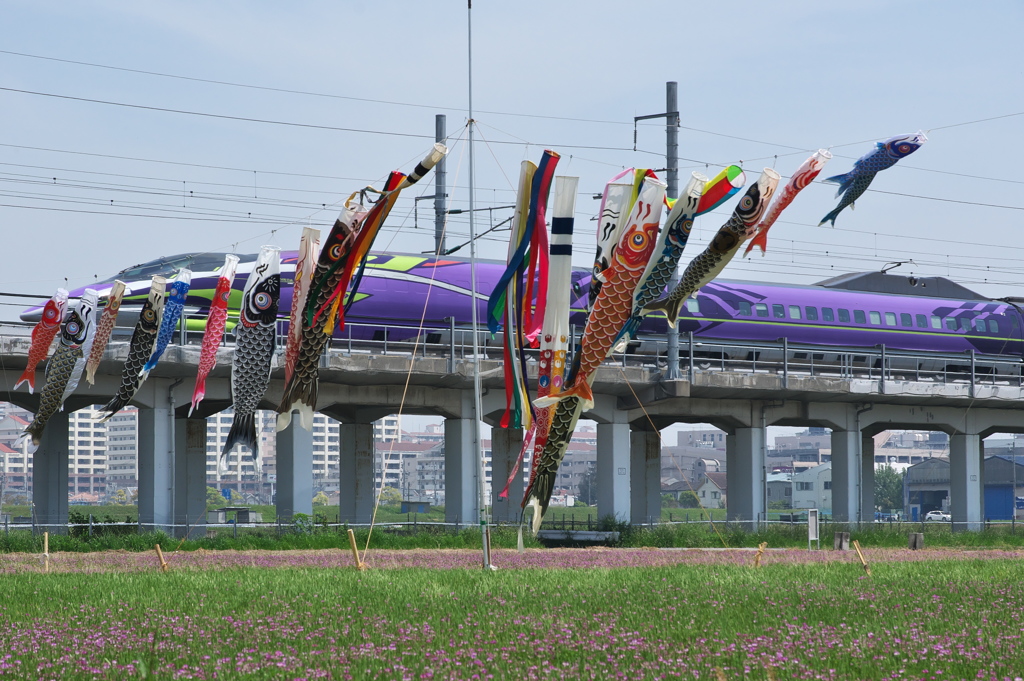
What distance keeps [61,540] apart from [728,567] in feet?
62.9

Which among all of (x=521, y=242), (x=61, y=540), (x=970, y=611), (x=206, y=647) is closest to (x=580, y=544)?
(x=61, y=540)

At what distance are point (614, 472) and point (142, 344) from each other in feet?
68.8

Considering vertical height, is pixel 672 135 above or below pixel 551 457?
above

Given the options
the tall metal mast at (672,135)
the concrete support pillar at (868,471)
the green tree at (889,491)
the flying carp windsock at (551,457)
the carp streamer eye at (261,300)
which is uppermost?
the tall metal mast at (672,135)

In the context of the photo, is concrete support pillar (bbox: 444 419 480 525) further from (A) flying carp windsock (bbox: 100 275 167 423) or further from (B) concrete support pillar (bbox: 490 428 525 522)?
(A) flying carp windsock (bbox: 100 275 167 423)

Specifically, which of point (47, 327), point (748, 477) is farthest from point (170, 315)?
point (748, 477)

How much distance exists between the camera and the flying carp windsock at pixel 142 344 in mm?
26031

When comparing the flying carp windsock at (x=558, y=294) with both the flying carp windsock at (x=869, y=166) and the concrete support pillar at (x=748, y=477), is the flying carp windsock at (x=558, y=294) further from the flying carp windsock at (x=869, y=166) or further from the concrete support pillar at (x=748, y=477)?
the concrete support pillar at (x=748, y=477)

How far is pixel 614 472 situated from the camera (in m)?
43.2

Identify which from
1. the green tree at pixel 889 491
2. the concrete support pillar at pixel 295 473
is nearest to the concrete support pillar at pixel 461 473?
the concrete support pillar at pixel 295 473

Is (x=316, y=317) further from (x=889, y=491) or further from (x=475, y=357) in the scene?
Answer: (x=889, y=491)

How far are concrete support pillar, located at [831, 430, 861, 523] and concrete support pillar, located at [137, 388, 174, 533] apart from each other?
25.4m

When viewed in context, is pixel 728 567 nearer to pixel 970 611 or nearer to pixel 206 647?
pixel 970 611

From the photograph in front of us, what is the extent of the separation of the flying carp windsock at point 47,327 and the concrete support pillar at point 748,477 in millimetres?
25964
